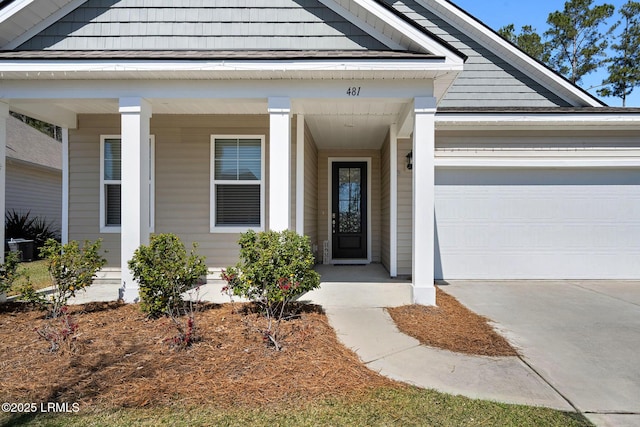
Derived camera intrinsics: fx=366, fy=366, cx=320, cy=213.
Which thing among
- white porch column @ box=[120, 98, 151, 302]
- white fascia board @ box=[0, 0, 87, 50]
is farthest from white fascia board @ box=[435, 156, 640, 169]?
white fascia board @ box=[0, 0, 87, 50]

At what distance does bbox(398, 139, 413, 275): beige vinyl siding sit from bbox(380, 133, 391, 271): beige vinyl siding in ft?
0.92

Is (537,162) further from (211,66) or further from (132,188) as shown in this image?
(132,188)

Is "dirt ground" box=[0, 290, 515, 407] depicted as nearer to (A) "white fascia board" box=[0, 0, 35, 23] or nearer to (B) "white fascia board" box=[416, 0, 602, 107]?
(A) "white fascia board" box=[0, 0, 35, 23]

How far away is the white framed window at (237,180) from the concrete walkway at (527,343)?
1399 mm

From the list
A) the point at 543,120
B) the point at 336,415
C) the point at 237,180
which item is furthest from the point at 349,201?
the point at 336,415

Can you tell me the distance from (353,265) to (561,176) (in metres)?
4.68

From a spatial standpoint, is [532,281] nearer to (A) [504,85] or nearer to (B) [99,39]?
(A) [504,85]

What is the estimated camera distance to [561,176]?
7.20m

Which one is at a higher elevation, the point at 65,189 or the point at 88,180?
the point at 88,180

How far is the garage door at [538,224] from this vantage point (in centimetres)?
714

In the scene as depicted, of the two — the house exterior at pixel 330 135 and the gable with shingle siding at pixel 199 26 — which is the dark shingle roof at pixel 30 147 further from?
the gable with shingle siding at pixel 199 26

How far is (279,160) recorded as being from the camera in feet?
16.7

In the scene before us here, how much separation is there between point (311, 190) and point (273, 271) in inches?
165

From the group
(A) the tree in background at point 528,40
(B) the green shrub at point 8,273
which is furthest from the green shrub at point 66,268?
(A) the tree in background at point 528,40
